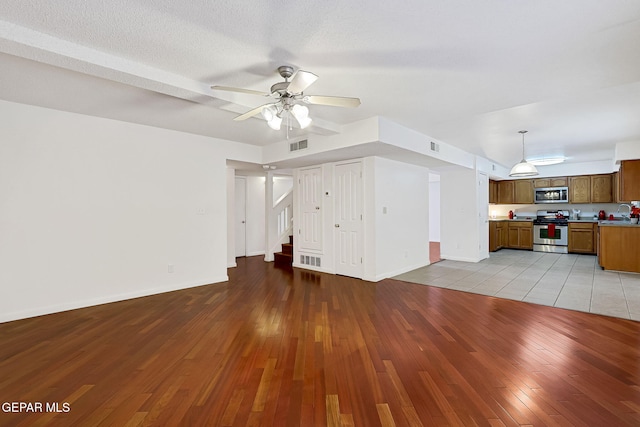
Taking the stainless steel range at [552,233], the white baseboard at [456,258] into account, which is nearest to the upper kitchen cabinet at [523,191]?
the stainless steel range at [552,233]

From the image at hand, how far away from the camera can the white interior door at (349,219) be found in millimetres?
5559

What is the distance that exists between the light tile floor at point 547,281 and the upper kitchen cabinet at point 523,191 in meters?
2.29

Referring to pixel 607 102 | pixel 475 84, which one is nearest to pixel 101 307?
pixel 475 84

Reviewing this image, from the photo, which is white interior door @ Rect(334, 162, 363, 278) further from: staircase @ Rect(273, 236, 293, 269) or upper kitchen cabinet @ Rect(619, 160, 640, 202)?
upper kitchen cabinet @ Rect(619, 160, 640, 202)

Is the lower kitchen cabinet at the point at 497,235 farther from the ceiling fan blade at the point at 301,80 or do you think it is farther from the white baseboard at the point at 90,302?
the ceiling fan blade at the point at 301,80

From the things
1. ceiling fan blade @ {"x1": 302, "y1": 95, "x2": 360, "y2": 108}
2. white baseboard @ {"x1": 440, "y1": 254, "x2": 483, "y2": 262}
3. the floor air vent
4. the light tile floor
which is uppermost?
ceiling fan blade @ {"x1": 302, "y1": 95, "x2": 360, "y2": 108}

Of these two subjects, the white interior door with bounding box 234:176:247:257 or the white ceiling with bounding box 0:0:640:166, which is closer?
the white ceiling with bounding box 0:0:640:166

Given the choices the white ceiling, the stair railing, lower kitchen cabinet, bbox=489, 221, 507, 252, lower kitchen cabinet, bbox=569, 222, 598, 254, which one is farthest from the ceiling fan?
lower kitchen cabinet, bbox=569, 222, 598, 254

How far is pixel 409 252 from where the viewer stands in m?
6.26

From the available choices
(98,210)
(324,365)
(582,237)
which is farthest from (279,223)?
(582,237)

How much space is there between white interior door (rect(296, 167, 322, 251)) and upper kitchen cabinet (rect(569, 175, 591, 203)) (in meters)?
7.54

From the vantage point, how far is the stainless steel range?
850 cm

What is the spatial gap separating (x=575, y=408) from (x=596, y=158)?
8.49m

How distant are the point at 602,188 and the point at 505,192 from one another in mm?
2259
